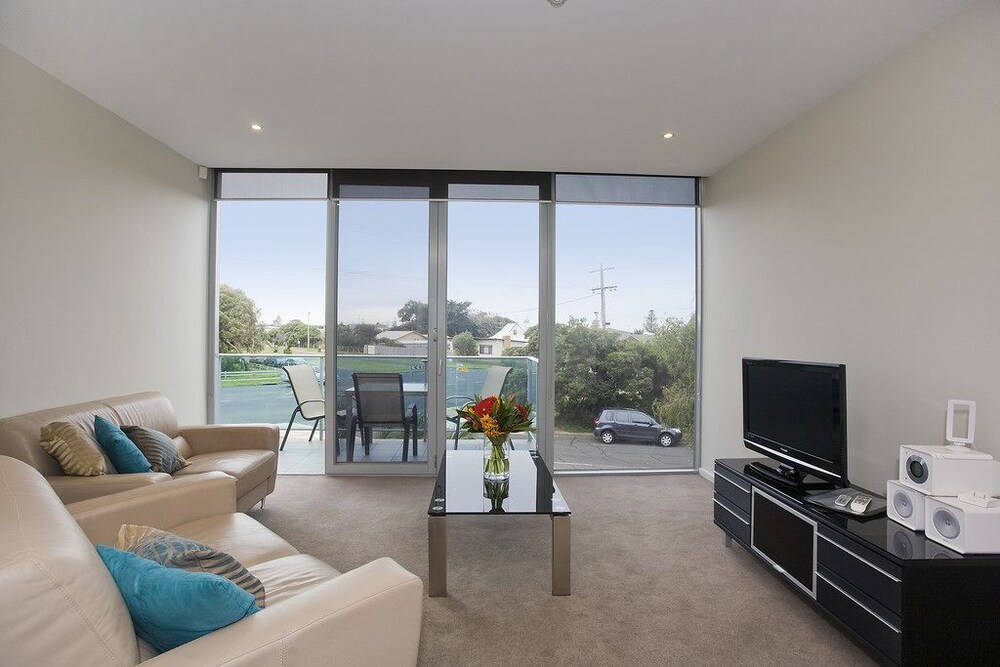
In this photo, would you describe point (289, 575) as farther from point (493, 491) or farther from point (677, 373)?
point (677, 373)

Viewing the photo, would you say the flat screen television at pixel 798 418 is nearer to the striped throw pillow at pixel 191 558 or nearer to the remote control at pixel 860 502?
the remote control at pixel 860 502

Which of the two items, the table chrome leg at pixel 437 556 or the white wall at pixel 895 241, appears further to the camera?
the table chrome leg at pixel 437 556

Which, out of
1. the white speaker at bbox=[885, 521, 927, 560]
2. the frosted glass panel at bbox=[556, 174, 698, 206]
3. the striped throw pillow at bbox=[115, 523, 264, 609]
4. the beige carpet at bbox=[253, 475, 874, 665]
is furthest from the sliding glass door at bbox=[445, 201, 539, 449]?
the striped throw pillow at bbox=[115, 523, 264, 609]

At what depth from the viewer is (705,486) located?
4254 mm

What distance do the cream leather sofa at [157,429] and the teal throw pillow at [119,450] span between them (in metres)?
0.10

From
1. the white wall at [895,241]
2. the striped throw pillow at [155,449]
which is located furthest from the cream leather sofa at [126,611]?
the white wall at [895,241]

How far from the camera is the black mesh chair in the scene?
4.56m

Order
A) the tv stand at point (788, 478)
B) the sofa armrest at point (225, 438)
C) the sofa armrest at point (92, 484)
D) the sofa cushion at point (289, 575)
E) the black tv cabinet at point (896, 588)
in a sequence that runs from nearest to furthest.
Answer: the sofa cushion at point (289, 575) < the black tv cabinet at point (896, 588) < the sofa armrest at point (92, 484) < the tv stand at point (788, 478) < the sofa armrest at point (225, 438)

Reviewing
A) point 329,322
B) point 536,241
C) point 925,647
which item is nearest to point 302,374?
point 329,322

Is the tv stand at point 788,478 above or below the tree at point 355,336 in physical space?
below

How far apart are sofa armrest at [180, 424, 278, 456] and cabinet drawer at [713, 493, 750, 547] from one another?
2925mm

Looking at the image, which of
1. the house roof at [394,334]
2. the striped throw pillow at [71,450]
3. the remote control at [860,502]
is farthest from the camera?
the house roof at [394,334]

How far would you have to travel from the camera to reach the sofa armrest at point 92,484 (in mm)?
2361

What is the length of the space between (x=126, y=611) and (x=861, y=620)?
2.36 m
